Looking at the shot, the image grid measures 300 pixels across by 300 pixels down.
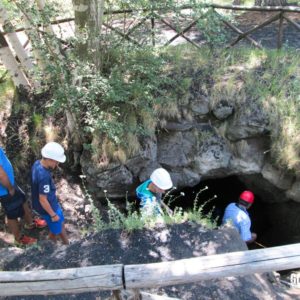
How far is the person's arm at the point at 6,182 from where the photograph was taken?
15.7 feet

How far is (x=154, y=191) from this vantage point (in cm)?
527

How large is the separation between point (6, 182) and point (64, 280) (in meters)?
2.69

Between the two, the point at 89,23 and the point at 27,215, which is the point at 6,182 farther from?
the point at 89,23

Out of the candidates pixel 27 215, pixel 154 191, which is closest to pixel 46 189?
pixel 27 215

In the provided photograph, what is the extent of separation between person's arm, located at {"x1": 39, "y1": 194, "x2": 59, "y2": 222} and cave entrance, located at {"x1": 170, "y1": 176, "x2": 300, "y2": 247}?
3.35 metres

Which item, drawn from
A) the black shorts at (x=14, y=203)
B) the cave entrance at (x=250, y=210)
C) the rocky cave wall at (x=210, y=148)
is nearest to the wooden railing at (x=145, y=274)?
the black shorts at (x=14, y=203)

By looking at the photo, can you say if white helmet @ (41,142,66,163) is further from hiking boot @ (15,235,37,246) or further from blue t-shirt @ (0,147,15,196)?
hiking boot @ (15,235,37,246)

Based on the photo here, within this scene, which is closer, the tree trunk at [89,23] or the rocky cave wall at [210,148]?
the tree trunk at [89,23]

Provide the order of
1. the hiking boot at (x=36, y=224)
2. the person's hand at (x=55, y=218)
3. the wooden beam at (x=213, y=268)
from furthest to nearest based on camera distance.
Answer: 1. the hiking boot at (x=36, y=224)
2. the person's hand at (x=55, y=218)
3. the wooden beam at (x=213, y=268)

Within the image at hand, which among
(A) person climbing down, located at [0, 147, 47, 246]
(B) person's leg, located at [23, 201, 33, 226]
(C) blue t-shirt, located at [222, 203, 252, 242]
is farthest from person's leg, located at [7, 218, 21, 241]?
(C) blue t-shirt, located at [222, 203, 252, 242]

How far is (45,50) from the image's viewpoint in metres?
5.61

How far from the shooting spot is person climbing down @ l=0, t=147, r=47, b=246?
491 cm

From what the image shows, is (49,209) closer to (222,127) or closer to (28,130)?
(28,130)

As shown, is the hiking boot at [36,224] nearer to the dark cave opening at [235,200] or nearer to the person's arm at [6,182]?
the person's arm at [6,182]
